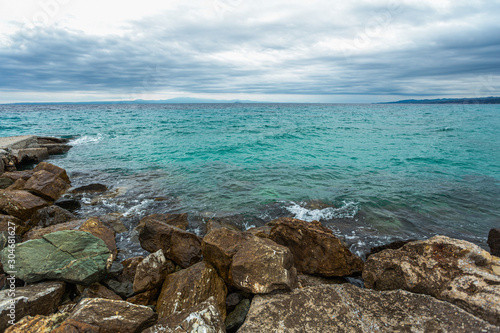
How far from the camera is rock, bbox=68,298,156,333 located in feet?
9.33

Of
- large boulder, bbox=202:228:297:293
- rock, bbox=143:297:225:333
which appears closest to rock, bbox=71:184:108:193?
large boulder, bbox=202:228:297:293

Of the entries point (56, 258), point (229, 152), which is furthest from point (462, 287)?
point (229, 152)

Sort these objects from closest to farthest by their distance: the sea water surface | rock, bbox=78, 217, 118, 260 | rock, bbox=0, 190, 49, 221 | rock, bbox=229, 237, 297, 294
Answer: rock, bbox=229, 237, 297, 294 → rock, bbox=78, 217, 118, 260 → rock, bbox=0, 190, 49, 221 → the sea water surface

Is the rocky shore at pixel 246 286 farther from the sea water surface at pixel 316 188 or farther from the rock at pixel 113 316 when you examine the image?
the sea water surface at pixel 316 188

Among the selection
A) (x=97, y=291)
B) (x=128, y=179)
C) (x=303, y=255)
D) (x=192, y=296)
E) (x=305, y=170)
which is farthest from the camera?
(x=305, y=170)

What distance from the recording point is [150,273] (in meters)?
4.36

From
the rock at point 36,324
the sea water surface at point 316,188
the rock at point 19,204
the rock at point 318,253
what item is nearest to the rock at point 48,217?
the rock at point 19,204

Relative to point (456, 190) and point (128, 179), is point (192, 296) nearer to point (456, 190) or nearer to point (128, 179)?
point (128, 179)

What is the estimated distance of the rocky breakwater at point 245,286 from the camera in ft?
9.72

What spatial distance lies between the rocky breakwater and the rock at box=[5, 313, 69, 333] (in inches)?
0.5

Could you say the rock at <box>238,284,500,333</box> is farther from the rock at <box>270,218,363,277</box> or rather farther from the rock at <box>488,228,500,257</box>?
the rock at <box>488,228,500,257</box>

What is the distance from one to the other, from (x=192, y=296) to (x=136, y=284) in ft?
3.80

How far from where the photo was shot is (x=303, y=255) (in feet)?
16.2

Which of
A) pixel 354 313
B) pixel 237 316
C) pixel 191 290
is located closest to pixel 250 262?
pixel 237 316
